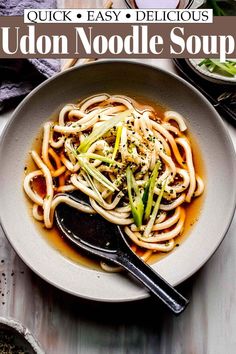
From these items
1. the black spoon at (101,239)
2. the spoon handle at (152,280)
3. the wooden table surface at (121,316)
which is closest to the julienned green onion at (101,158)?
the black spoon at (101,239)

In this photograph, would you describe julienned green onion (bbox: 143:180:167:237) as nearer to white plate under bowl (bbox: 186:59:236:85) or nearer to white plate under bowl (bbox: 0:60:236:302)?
white plate under bowl (bbox: 0:60:236:302)

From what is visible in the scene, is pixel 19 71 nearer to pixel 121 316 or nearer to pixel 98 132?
pixel 98 132

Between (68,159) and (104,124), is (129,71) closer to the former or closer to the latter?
(104,124)

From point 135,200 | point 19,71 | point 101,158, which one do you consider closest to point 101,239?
point 135,200

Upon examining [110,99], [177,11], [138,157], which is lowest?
[138,157]

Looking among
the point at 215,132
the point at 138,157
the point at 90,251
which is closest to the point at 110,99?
the point at 138,157

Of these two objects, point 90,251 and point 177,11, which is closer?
point 90,251

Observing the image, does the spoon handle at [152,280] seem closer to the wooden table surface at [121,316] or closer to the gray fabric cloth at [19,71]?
the wooden table surface at [121,316]
